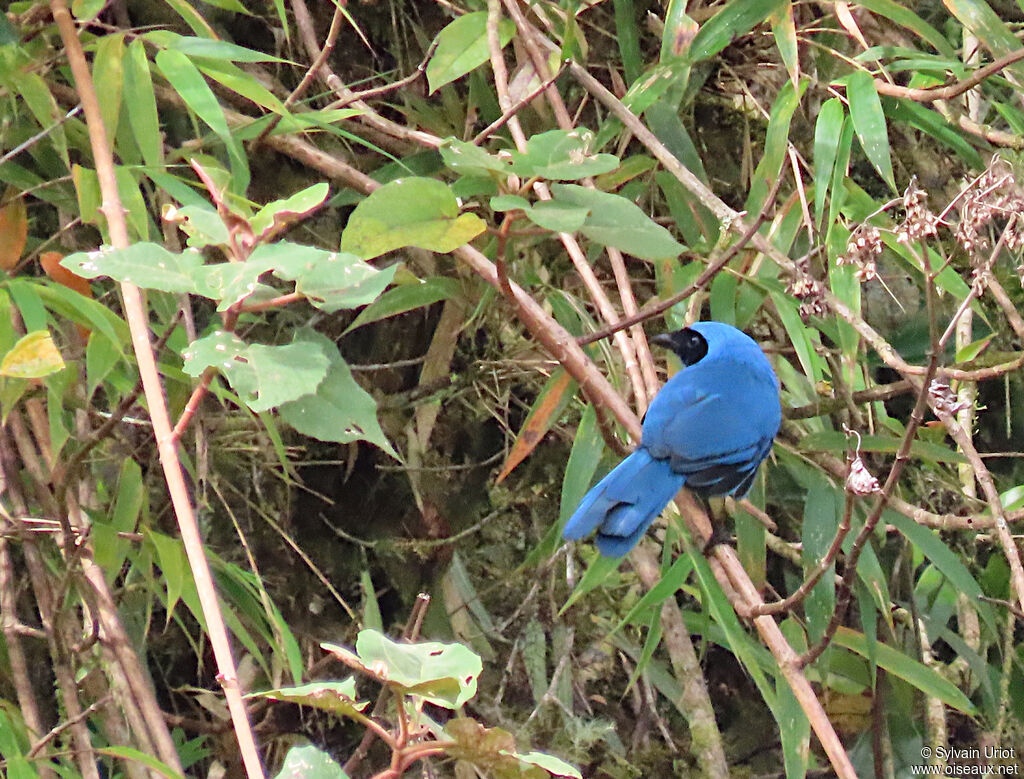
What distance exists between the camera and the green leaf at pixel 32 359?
3.21ft

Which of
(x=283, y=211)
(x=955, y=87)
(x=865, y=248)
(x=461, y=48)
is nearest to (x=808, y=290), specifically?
(x=865, y=248)

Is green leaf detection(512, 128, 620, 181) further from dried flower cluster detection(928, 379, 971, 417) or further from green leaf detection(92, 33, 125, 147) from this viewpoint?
green leaf detection(92, 33, 125, 147)

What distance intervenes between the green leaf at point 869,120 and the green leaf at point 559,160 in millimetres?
866

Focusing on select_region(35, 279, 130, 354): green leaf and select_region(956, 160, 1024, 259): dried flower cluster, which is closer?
select_region(956, 160, 1024, 259): dried flower cluster

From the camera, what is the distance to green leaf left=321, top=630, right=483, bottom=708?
77cm

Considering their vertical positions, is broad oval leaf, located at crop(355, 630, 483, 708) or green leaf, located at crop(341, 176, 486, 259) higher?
green leaf, located at crop(341, 176, 486, 259)

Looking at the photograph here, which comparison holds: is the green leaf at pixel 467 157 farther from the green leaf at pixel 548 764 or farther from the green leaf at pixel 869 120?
the green leaf at pixel 869 120

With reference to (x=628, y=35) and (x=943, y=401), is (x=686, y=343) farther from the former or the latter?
(x=943, y=401)

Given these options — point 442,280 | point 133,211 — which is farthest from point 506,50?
point 133,211

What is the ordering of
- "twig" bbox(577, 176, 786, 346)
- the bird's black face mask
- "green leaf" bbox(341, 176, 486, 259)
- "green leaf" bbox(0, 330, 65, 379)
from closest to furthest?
"green leaf" bbox(0, 330, 65, 379)
"green leaf" bbox(341, 176, 486, 259)
"twig" bbox(577, 176, 786, 346)
the bird's black face mask


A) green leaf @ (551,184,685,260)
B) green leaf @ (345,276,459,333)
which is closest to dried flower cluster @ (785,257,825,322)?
green leaf @ (551,184,685,260)

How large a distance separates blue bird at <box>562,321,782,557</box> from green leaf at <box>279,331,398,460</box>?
95cm

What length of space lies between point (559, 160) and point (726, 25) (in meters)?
1.01

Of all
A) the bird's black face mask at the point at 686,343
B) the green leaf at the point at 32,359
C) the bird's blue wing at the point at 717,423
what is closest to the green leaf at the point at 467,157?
the green leaf at the point at 32,359
